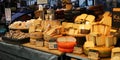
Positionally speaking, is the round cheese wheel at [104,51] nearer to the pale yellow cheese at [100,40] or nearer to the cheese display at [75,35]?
the cheese display at [75,35]

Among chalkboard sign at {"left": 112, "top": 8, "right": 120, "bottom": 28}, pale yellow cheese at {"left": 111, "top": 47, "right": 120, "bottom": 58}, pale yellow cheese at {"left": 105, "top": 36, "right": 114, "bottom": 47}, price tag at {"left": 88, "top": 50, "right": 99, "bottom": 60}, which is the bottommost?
price tag at {"left": 88, "top": 50, "right": 99, "bottom": 60}

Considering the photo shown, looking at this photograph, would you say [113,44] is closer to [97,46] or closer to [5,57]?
[97,46]

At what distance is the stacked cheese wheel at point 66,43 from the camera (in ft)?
9.38

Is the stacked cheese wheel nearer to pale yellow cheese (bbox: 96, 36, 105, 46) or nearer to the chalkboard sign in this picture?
pale yellow cheese (bbox: 96, 36, 105, 46)

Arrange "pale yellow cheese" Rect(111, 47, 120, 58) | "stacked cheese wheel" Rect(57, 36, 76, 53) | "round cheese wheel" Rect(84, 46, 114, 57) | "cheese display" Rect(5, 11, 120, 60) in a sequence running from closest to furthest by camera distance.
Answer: "pale yellow cheese" Rect(111, 47, 120, 58) < "round cheese wheel" Rect(84, 46, 114, 57) < "cheese display" Rect(5, 11, 120, 60) < "stacked cheese wheel" Rect(57, 36, 76, 53)

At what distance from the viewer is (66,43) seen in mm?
2885

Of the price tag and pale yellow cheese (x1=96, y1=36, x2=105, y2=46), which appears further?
pale yellow cheese (x1=96, y1=36, x2=105, y2=46)

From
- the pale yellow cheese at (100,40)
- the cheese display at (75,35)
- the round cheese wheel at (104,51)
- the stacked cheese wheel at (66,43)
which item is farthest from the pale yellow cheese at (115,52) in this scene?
the stacked cheese wheel at (66,43)

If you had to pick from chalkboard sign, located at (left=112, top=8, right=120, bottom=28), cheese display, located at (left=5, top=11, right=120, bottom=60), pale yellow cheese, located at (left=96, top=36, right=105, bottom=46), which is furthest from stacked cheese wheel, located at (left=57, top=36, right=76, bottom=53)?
chalkboard sign, located at (left=112, top=8, right=120, bottom=28)

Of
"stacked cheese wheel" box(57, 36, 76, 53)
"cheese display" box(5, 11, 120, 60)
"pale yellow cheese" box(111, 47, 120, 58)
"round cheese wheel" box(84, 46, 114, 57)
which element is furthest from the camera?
"stacked cheese wheel" box(57, 36, 76, 53)

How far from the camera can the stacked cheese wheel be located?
286 cm

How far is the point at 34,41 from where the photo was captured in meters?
3.36

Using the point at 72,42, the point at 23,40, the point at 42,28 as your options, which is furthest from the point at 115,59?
the point at 23,40

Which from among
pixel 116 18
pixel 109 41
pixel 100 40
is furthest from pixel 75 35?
pixel 116 18
